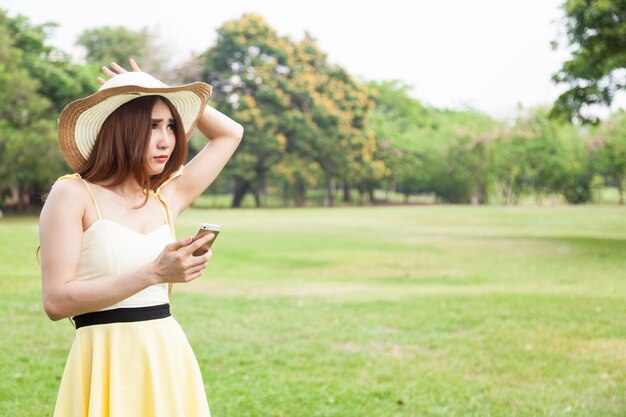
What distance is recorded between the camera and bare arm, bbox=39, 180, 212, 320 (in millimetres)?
2447

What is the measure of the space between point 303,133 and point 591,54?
29.1 m

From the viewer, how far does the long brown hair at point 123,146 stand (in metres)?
2.62

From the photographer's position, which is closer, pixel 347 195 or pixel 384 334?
pixel 384 334

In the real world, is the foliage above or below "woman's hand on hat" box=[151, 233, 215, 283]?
above

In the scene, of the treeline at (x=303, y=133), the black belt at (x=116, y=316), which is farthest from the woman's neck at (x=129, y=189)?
the treeline at (x=303, y=133)

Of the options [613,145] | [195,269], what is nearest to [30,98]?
[195,269]

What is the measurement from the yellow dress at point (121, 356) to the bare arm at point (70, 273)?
0.21ft

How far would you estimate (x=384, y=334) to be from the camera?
9109mm

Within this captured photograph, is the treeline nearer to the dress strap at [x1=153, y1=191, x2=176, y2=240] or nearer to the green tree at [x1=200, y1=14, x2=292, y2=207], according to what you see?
the green tree at [x1=200, y1=14, x2=292, y2=207]

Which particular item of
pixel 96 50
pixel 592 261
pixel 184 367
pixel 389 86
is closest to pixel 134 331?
pixel 184 367

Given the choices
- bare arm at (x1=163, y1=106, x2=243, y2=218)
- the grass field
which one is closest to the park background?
the grass field

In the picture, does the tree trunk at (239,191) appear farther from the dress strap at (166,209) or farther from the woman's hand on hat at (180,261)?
Result: the woman's hand on hat at (180,261)

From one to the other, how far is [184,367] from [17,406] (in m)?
3.94

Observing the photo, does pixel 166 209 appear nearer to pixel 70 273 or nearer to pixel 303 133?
pixel 70 273
